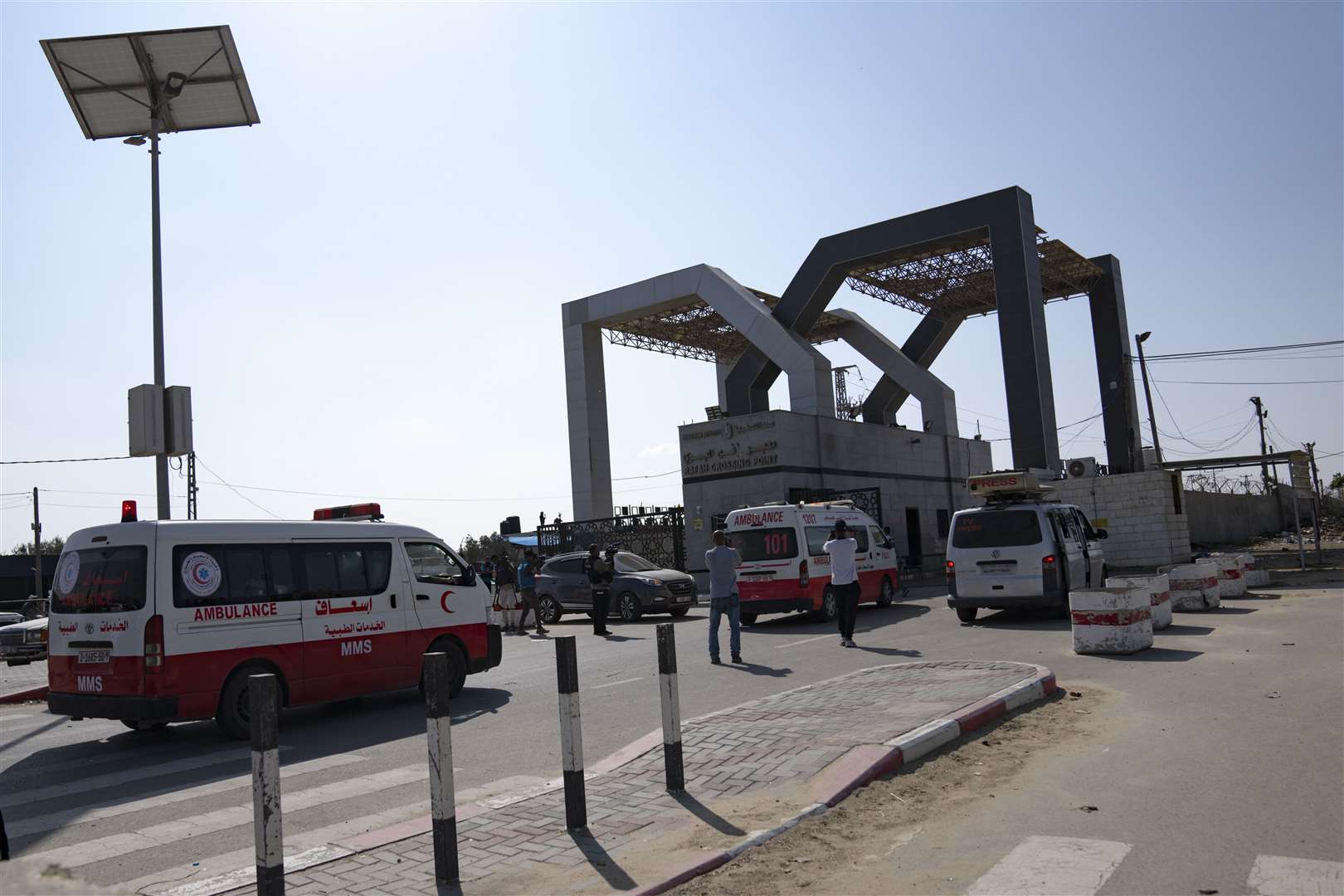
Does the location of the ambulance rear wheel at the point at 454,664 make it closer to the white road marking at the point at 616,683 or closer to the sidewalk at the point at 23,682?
the white road marking at the point at 616,683

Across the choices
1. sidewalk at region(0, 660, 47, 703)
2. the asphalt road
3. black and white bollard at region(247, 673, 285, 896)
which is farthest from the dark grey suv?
black and white bollard at region(247, 673, 285, 896)

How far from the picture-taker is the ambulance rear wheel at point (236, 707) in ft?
30.1

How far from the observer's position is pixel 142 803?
7027 millimetres

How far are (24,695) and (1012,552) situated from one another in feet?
50.2

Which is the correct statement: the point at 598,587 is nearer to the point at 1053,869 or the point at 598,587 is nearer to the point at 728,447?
the point at 728,447

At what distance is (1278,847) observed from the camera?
15.2 feet

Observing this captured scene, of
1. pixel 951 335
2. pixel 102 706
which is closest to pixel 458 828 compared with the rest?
pixel 102 706

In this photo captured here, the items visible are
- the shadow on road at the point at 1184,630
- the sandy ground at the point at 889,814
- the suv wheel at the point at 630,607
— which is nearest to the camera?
the sandy ground at the point at 889,814

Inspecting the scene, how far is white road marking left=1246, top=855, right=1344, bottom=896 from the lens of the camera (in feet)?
13.5

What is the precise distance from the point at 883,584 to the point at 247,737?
1360 centimetres

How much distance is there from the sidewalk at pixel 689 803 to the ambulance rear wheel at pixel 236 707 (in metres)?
3.05

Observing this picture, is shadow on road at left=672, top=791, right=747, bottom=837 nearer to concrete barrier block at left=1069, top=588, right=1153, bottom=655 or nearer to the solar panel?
concrete barrier block at left=1069, top=588, right=1153, bottom=655

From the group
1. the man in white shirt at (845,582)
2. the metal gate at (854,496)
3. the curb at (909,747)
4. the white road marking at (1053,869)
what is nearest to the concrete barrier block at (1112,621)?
the curb at (909,747)

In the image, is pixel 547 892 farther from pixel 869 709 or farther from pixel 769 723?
pixel 869 709
